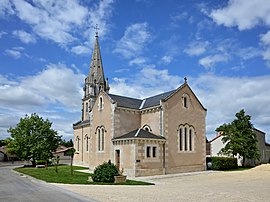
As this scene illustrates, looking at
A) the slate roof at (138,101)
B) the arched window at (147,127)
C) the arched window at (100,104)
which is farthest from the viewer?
the arched window at (100,104)

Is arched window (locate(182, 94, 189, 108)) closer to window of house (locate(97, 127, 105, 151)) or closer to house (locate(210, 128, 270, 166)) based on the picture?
window of house (locate(97, 127, 105, 151))

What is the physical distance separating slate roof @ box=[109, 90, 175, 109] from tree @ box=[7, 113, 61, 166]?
54.1 ft

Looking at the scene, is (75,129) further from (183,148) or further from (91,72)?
(183,148)

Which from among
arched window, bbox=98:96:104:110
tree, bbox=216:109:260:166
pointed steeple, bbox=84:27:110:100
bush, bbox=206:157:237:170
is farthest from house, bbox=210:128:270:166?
pointed steeple, bbox=84:27:110:100

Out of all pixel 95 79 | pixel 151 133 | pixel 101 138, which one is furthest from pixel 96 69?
pixel 151 133

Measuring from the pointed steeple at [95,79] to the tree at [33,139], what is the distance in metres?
9.28

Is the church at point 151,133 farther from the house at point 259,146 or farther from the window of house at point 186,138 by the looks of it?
the house at point 259,146

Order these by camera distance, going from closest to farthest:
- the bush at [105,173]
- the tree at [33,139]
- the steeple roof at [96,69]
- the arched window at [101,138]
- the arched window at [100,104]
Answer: the bush at [105,173] < the arched window at [101,138] < the arched window at [100,104] < the tree at [33,139] < the steeple roof at [96,69]

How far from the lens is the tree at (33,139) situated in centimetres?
4125

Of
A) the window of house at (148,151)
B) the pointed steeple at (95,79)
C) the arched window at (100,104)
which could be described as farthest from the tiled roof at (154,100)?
the pointed steeple at (95,79)

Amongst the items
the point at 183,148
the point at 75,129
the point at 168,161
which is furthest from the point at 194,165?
the point at 75,129

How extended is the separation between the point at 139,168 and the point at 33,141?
2257 centimetres

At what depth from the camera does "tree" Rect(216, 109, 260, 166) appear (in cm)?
3435

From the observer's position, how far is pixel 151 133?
28594mm
